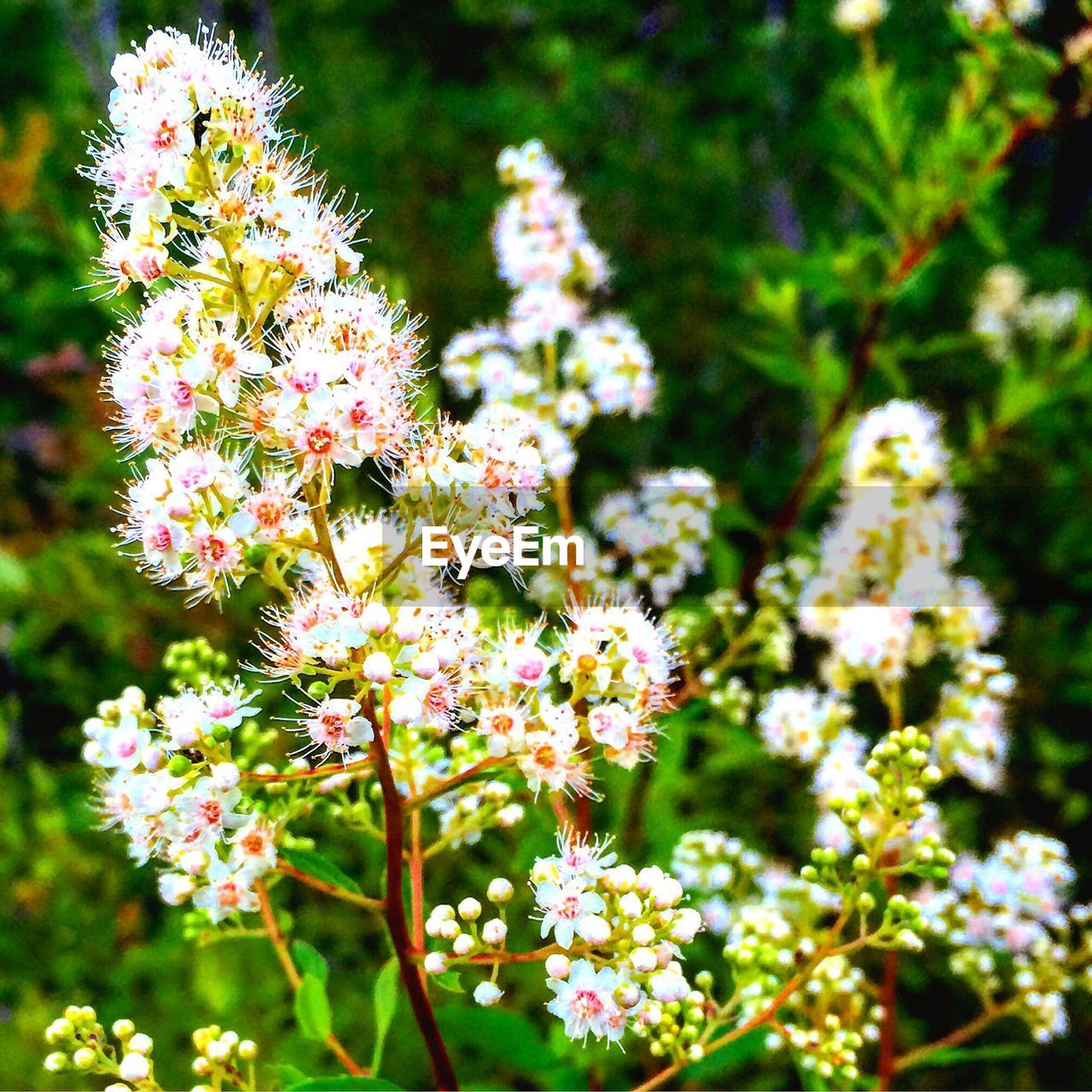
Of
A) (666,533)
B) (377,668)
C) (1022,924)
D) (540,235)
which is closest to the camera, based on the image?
(377,668)

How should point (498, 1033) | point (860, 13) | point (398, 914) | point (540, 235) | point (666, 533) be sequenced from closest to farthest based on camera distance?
point (398, 914) < point (498, 1033) < point (666, 533) < point (540, 235) < point (860, 13)

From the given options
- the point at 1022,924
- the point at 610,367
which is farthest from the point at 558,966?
the point at 610,367

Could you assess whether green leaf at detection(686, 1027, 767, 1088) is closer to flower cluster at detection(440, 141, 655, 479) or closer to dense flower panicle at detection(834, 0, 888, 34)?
flower cluster at detection(440, 141, 655, 479)

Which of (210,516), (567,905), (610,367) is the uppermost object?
(610,367)

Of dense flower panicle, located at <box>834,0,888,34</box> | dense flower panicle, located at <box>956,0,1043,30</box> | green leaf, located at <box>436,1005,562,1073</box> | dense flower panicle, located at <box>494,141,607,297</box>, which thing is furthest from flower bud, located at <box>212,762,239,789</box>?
dense flower panicle, located at <box>834,0,888,34</box>

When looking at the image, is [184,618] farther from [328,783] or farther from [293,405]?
[293,405]

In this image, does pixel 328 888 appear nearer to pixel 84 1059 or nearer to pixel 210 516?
pixel 84 1059
